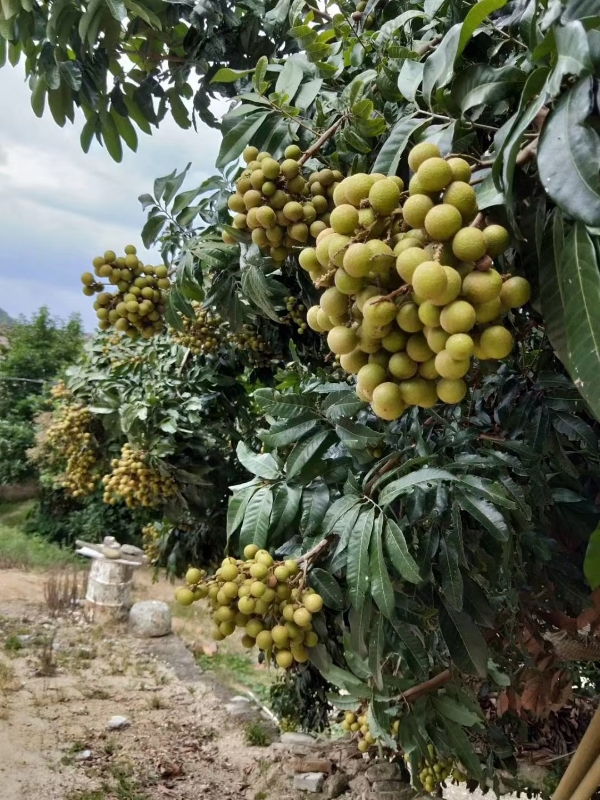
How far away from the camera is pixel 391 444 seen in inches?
41.6

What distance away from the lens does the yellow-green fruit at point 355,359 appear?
0.56 metres

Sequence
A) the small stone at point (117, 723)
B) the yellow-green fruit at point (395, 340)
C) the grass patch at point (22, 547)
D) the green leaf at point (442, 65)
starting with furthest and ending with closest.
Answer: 1. the grass patch at point (22, 547)
2. the small stone at point (117, 723)
3. the green leaf at point (442, 65)
4. the yellow-green fruit at point (395, 340)

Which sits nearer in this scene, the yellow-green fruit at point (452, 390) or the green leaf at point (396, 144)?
the yellow-green fruit at point (452, 390)

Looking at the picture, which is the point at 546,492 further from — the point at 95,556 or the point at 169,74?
the point at 95,556

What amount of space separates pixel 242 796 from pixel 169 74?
2854 mm

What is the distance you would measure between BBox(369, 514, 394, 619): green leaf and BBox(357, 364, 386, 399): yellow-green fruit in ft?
1.20

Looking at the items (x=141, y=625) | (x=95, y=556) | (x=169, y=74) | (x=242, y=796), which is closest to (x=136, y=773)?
(x=242, y=796)

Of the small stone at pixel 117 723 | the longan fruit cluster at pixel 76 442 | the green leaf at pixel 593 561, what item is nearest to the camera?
the green leaf at pixel 593 561

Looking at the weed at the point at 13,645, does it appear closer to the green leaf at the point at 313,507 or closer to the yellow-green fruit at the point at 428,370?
the green leaf at the point at 313,507

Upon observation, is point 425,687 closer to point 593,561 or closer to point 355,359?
point 593,561

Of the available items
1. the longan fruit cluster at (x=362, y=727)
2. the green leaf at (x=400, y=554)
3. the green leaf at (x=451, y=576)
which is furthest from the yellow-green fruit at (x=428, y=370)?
the longan fruit cluster at (x=362, y=727)

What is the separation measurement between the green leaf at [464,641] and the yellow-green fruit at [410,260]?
2.28 ft

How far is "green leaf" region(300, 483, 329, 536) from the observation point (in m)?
1.05

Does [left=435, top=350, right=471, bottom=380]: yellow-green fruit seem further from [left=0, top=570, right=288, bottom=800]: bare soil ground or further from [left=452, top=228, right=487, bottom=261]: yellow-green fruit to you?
[left=0, top=570, right=288, bottom=800]: bare soil ground
